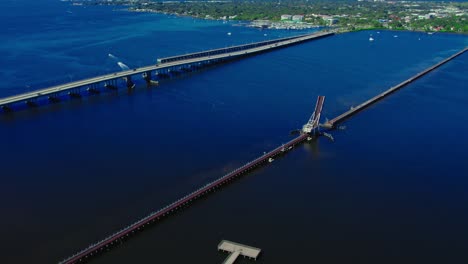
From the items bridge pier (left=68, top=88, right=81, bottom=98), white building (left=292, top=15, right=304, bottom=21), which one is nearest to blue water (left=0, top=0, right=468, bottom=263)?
bridge pier (left=68, top=88, right=81, bottom=98)

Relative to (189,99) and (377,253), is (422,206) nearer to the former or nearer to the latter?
(377,253)

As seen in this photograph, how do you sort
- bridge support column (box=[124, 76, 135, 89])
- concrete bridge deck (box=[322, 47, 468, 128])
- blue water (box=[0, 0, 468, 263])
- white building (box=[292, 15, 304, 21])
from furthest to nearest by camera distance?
white building (box=[292, 15, 304, 21]), bridge support column (box=[124, 76, 135, 89]), concrete bridge deck (box=[322, 47, 468, 128]), blue water (box=[0, 0, 468, 263])

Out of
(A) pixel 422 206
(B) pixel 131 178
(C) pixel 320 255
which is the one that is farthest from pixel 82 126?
(A) pixel 422 206

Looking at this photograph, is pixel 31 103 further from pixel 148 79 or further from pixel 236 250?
pixel 236 250

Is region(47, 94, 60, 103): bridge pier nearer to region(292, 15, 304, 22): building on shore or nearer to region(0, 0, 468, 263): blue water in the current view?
region(0, 0, 468, 263): blue water

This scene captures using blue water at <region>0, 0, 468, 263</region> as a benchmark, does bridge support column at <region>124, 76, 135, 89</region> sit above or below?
above

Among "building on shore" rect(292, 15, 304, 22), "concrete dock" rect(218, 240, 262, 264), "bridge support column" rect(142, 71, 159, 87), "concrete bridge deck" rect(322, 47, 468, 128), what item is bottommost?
"concrete dock" rect(218, 240, 262, 264)
